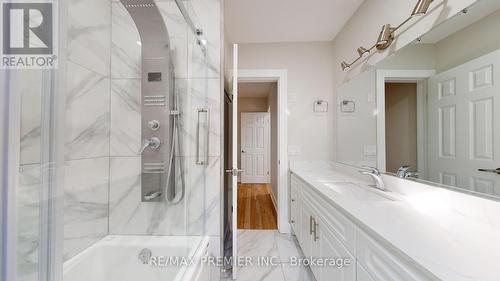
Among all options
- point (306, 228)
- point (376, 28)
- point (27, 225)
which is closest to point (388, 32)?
point (376, 28)

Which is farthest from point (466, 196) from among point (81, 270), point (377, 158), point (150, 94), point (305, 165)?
point (81, 270)

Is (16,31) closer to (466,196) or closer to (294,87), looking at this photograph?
(466,196)

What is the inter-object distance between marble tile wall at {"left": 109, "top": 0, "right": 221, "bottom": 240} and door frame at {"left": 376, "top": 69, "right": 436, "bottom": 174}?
1.37 m

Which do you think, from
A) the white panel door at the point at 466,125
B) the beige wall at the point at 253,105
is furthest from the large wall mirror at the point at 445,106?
the beige wall at the point at 253,105

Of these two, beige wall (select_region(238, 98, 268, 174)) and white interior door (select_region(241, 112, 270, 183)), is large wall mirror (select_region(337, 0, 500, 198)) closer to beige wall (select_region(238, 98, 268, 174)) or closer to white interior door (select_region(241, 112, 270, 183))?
white interior door (select_region(241, 112, 270, 183))

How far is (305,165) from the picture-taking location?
8.82 feet

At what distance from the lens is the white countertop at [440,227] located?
23.5 inches

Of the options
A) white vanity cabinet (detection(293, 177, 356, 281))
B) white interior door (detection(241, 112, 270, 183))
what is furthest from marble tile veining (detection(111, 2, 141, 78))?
white interior door (detection(241, 112, 270, 183))

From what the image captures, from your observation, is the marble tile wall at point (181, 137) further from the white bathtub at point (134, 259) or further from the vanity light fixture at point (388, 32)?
the vanity light fixture at point (388, 32)

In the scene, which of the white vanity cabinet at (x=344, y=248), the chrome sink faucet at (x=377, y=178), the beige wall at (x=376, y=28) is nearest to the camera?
the white vanity cabinet at (x=344, y=248)

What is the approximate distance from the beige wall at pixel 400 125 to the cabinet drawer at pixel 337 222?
2.18 feet

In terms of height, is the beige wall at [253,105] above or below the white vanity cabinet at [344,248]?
above

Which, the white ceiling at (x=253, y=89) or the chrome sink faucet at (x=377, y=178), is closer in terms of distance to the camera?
the chrome sink faucet at (x=377, y=178)

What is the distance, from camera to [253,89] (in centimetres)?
508
